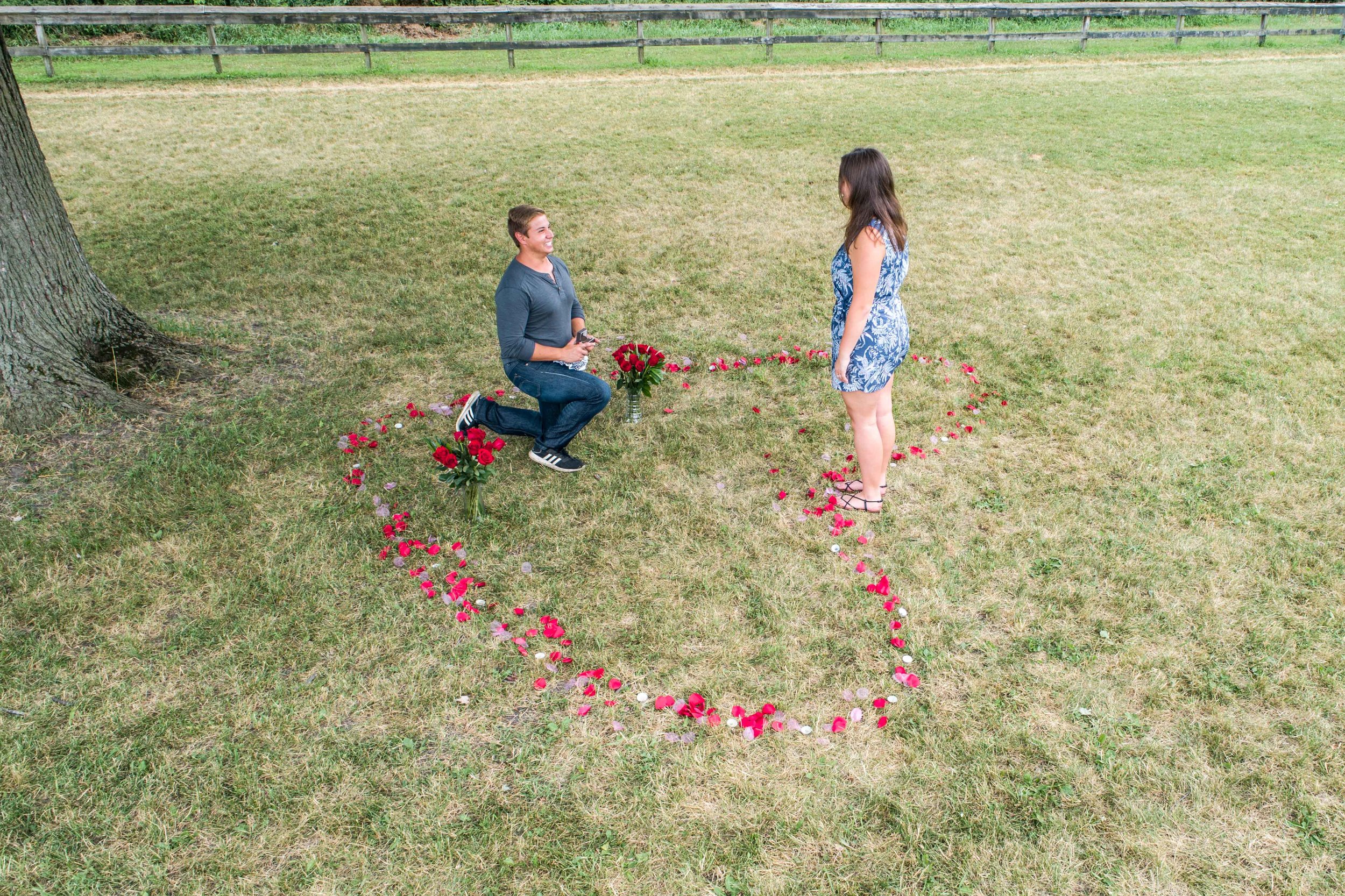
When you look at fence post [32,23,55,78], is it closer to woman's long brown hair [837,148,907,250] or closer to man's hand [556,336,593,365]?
man's hand [556,336,593,365]

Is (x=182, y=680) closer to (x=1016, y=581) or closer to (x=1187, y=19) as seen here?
(x=1016, y=581)

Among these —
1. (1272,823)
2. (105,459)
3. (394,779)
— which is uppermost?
(105,459)

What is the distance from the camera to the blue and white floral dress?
14.1ft

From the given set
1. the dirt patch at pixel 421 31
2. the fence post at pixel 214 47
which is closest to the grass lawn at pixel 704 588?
the fence post at pixel 214 47

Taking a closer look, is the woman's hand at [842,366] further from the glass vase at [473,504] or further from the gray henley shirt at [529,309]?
the glass vase at [473,504]

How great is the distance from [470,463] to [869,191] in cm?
253

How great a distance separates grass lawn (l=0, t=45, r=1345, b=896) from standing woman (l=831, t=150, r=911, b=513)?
43 centimetres

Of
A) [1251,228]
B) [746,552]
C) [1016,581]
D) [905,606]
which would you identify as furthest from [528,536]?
[1251,228]

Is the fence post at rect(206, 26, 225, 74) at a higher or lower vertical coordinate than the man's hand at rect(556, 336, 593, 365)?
higher

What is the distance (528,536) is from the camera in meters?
4.75

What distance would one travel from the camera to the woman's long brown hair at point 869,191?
4023 millimetres

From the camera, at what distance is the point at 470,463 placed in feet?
15.0

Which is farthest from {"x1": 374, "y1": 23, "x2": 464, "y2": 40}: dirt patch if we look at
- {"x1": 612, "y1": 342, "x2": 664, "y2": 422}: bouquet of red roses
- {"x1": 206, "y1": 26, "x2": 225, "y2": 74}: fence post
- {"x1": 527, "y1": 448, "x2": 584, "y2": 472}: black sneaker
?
{"x1": 527, "y1": 448, "x2": 584, "y2": 472}: black sneaker

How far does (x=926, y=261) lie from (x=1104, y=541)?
4877 millimetres
